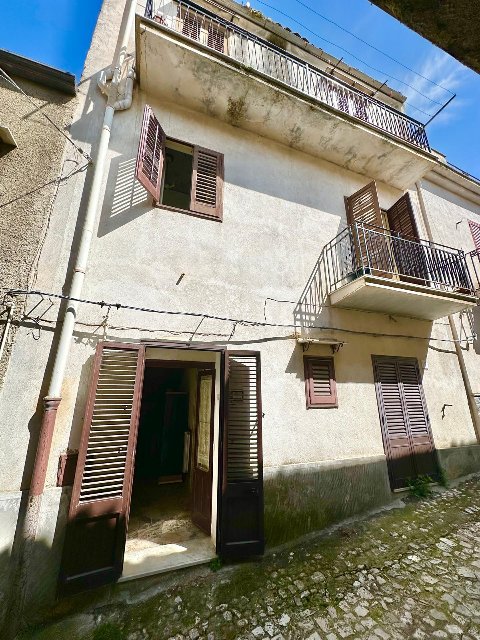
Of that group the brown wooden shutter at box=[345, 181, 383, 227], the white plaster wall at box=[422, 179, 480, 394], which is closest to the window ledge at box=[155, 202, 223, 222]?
the brown wooden shutter at box=[345, 181, 383, 227]

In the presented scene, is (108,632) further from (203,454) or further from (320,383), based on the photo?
(320,383)

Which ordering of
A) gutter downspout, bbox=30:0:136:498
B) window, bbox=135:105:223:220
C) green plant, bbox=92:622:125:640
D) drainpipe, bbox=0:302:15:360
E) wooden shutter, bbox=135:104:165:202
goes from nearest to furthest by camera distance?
green plant, bbox=92:622:125:640, gutter downspout, bbox=30:0:136:498, drainpipe, bbox=0:302:15:360, wooden shutter, bbox=135:104:165:202, window, bbox=135:105:223:220

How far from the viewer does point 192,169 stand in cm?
566

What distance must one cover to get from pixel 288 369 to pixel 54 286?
4.16 metres

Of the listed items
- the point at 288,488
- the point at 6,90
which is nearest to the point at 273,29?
the point at 6,90

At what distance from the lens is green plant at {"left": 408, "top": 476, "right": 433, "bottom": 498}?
5770mm

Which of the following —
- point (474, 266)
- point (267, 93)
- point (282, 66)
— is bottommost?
point (474, 266)

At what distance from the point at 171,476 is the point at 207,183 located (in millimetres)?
7639

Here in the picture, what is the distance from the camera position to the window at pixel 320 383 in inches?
209

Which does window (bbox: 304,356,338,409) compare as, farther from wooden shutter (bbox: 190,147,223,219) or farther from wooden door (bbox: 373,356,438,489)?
wooden shutter (bbox: 190,147,223,219)

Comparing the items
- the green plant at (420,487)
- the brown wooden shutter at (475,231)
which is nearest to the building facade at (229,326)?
the green plant at (420,487)

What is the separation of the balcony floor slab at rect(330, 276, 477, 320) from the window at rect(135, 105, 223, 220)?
3.19 metres

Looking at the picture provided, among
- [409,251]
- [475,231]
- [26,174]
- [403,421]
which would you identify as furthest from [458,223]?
[26,174]

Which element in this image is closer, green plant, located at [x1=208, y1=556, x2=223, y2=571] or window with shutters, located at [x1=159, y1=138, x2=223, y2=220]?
green plant, located at [x1=208, y1=556, x2=223, y2=571]
